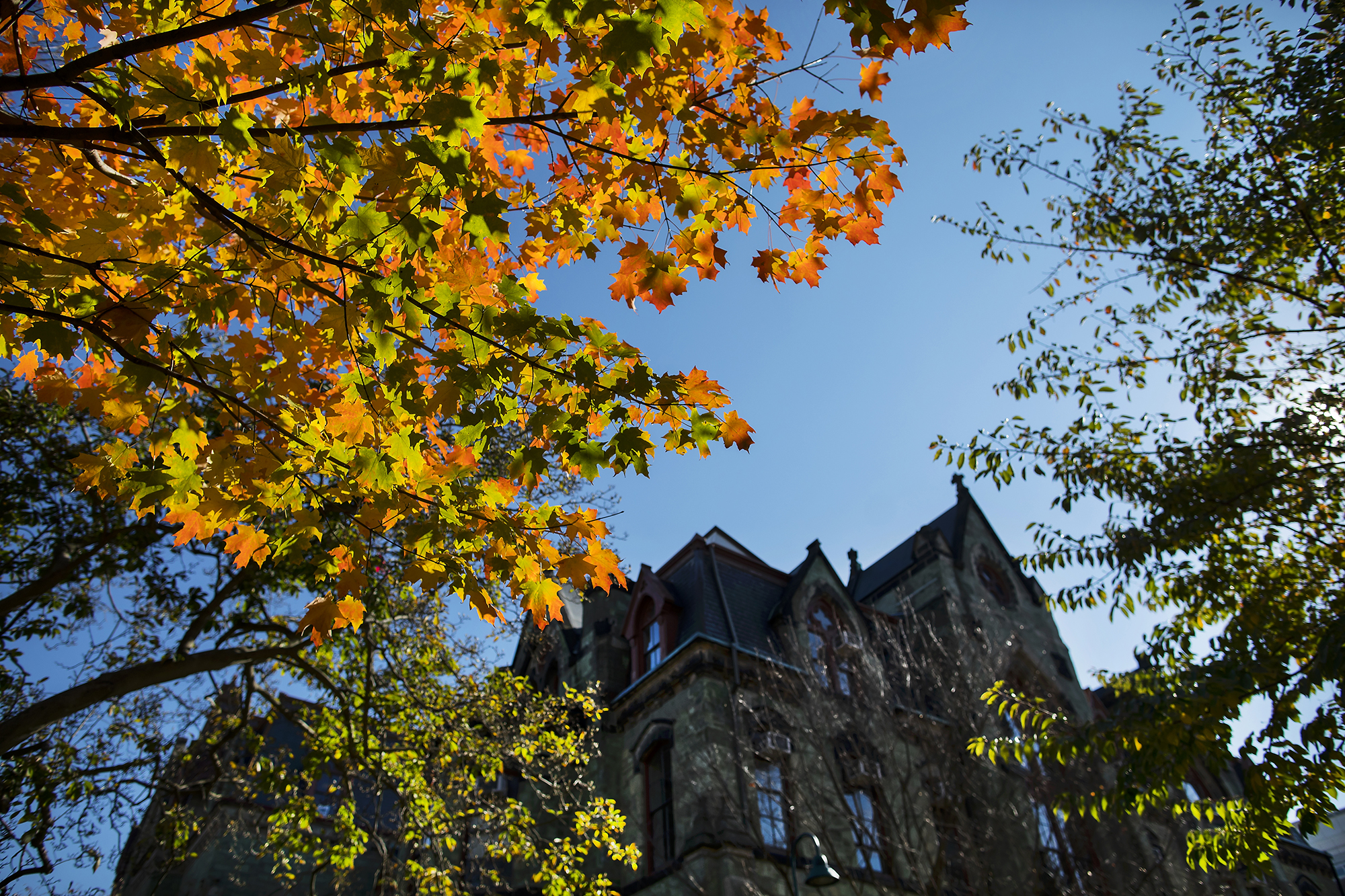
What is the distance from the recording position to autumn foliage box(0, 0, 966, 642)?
2957 mm

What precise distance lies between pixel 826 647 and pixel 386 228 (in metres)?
16.0

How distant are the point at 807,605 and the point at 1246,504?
11490mm

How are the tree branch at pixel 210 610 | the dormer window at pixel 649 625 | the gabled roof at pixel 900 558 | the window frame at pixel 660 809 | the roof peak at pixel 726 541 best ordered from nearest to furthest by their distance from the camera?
the tree branch at pixel 210 610 < the window frame at pixel 660 809 < the dormer window at pixel 649 625 < the roof peak at pixel 726 541 < the gabled roof at pixel 900 558

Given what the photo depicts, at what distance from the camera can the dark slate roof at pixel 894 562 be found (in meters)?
23.1

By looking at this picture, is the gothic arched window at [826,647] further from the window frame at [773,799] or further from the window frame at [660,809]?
the window frame at [660,809]

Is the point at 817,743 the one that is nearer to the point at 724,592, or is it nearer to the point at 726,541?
the point at 724,592

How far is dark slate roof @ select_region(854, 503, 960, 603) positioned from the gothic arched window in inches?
209

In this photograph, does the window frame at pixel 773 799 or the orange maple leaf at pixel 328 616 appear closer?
the orange maple leaf at pixel 328 616

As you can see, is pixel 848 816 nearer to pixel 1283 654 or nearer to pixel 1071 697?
pixel 1283 654

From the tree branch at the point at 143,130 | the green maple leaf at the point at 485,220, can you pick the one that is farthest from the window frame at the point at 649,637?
the tree branch at the point at 143,130

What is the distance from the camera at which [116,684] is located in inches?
275

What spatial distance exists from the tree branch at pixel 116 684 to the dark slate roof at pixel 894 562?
18236mm

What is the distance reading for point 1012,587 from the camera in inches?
928

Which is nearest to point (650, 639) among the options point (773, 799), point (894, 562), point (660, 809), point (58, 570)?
point (660, 809)
